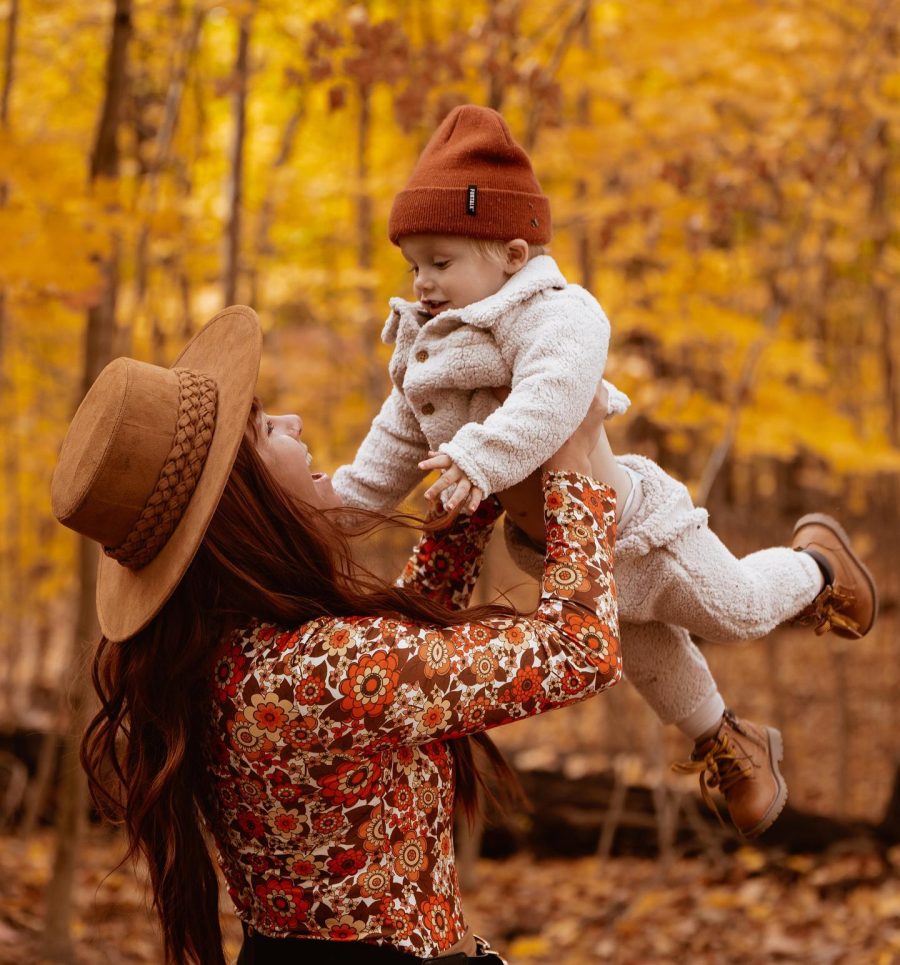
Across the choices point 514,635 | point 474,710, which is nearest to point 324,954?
point 474,710

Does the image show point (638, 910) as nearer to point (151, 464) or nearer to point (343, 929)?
point (343, 929)

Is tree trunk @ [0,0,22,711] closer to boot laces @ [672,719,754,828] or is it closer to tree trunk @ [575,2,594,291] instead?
tree trunk @ [575,2,594,291]

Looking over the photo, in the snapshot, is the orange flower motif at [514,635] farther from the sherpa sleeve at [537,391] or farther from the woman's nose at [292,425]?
the woman's nose at [292,425]

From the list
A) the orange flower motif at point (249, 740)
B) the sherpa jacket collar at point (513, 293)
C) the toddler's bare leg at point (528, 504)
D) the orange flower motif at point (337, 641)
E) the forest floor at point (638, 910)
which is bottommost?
Result: the forest floor at point (638, 910)

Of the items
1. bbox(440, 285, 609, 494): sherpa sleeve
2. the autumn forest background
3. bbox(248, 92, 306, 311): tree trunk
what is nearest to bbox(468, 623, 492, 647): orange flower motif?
bbox(440, 285, 609, 494): sherpa sleeve

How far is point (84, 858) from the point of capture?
7.91 meters

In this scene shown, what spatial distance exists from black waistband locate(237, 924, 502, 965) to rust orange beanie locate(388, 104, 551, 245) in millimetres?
1209

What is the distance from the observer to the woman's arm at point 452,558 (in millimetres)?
2303

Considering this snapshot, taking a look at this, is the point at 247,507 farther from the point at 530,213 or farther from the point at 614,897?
the point at 614,897

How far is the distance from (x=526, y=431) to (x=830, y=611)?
0.91 m

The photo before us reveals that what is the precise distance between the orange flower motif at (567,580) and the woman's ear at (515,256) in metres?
0.62

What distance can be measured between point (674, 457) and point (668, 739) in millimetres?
3084

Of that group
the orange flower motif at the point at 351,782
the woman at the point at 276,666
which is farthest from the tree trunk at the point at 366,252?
the orange flower motif at the point at 351,782

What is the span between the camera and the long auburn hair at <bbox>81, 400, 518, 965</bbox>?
5.98ft
